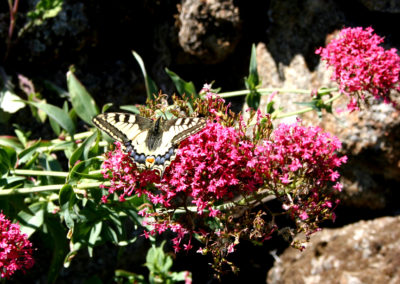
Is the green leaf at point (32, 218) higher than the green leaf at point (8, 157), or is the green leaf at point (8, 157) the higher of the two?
the green leaf at point (8, 157)

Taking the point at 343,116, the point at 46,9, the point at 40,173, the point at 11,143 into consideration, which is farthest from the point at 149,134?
the point at 343,116

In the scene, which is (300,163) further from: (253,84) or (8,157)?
(8,157)

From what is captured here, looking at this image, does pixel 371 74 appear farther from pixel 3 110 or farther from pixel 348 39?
pixel 3 110

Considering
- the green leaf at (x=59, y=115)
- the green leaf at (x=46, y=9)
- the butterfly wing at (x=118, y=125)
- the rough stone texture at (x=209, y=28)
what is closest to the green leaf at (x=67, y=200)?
the butterfly wing at (x=118, y=125)

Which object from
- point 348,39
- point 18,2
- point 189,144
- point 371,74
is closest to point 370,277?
point 371,74

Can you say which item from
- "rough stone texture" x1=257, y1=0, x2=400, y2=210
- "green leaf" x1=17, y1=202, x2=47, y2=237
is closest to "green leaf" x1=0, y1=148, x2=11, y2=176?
"green leaf" x1=17, y1=202, x2=47, y2=237

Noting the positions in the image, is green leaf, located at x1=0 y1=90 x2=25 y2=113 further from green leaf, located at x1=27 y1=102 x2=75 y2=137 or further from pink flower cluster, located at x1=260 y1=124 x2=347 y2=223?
pink flower cluster, located at x1=260 y1=124 x2=347 y2=223

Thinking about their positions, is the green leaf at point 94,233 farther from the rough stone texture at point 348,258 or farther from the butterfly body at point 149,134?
the rough stone texture at point 348,258

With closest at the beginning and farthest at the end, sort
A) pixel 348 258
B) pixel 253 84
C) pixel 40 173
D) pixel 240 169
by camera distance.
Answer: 1. pixel 240 169
2. pixel 40 173
3. pixel 253 84
4. pixel 348 258
